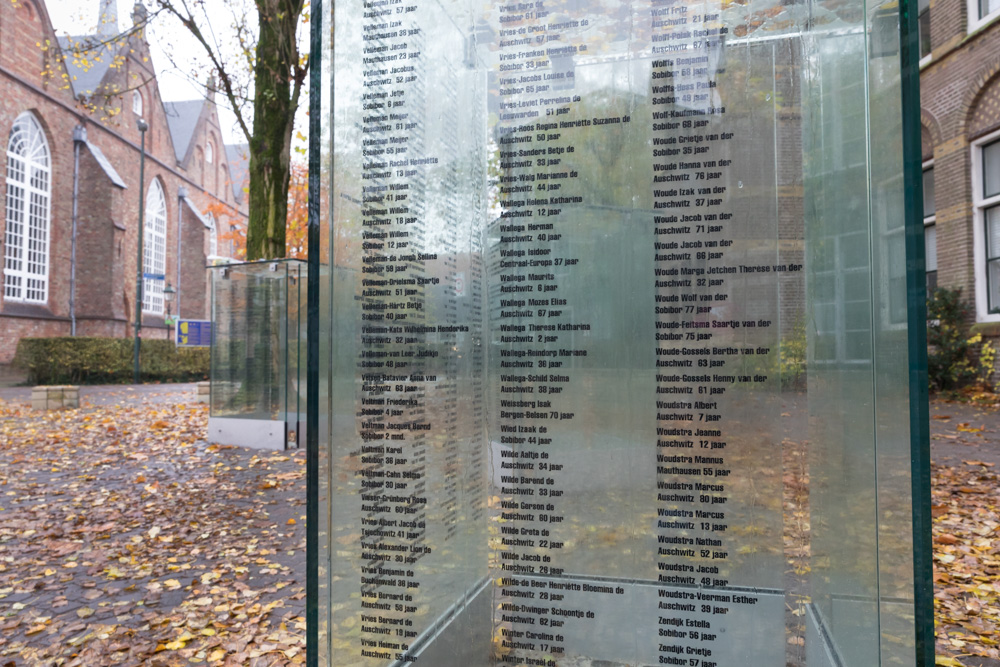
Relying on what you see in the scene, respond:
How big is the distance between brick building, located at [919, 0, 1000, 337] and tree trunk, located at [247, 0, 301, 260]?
13.2 metres

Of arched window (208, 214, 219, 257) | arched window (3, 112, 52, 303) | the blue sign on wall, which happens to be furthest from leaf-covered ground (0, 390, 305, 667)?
arched window (208, 214, 219, 257)

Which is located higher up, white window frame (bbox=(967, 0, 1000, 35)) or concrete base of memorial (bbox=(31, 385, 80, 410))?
white window frame (bbox=(967, 0, 1000, 35))

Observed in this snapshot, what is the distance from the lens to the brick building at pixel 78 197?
2431 centimetres

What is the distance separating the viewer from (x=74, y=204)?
2847 centimetres

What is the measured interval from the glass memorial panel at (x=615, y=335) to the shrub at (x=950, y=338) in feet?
47.7

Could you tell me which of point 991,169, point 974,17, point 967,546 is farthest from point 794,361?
point 974,17

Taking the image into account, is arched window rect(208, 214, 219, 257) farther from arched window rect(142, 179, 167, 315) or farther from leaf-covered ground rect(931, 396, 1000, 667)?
leaf-covered ground rect(931, 396, 1000, 667)

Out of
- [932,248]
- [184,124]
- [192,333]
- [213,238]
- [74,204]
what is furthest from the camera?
[213,238]

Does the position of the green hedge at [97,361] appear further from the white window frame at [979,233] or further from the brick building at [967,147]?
the white window frame at [979,233]

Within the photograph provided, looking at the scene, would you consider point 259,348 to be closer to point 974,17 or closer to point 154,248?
point 974,17

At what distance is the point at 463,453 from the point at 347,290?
2.36 ft

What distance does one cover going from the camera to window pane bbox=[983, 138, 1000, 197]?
13.5 metres

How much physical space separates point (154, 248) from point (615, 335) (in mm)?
39185

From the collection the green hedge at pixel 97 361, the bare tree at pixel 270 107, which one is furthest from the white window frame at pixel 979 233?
the green hedge at pixel 97 361
